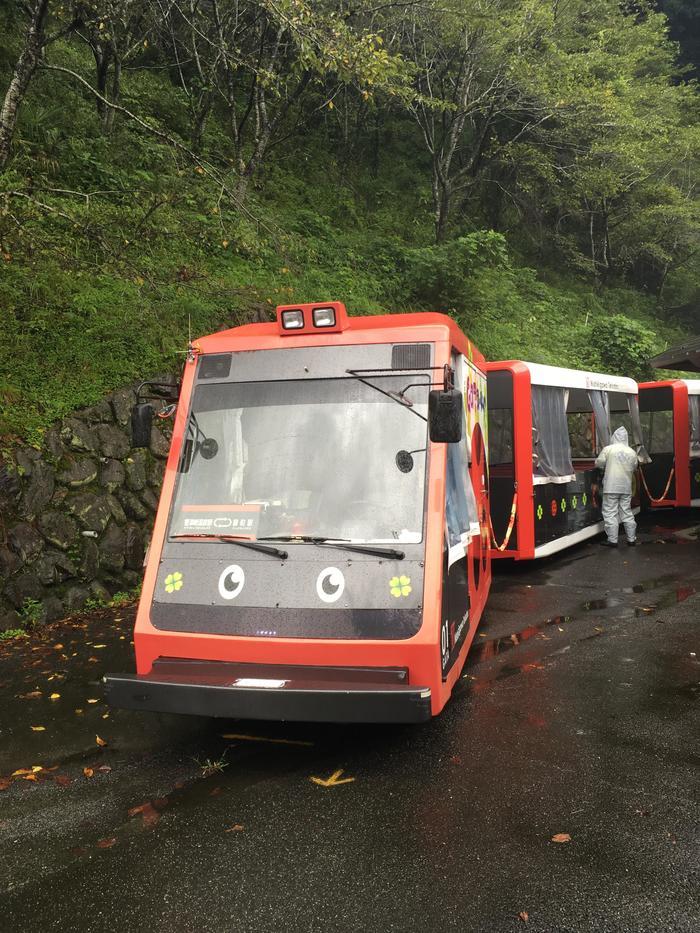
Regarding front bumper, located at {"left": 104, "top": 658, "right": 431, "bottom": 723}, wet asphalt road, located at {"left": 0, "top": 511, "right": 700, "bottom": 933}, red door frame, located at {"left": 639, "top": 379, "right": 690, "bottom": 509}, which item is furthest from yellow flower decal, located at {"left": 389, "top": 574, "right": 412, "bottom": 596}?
red door frame, located at {"left": 639, "top": 379, "right": 690, "bottom": 509}

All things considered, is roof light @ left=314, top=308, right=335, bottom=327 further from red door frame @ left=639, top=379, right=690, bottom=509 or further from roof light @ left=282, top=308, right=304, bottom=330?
red door frame @ left=639, top=379, right=690, bottom=509

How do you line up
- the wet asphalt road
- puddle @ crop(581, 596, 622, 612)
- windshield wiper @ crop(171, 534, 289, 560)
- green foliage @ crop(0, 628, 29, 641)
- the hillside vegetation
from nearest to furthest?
the wet asphalt road, windshield wiper @ crop(171, 534, 289, 560), green foliage @ crop(0, 628, 29, 641), puddle @ crop(581, 596, 622, 612), the hillside vegetation

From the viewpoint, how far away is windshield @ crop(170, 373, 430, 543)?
15.9 ft

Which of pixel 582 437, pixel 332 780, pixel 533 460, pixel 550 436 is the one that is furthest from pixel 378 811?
pixel 582 437

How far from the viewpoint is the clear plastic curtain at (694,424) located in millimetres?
15227

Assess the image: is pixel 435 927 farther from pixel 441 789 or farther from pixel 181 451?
pixel 181 451

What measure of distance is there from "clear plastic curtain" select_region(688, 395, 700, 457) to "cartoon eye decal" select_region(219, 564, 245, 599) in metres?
12.9

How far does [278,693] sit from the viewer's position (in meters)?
4.14

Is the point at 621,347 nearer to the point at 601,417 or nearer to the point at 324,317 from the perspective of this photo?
the point at 601,417

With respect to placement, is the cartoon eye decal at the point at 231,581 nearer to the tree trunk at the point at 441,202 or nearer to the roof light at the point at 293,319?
the roof light at the point at 293,319

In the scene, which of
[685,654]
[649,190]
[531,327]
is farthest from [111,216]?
[649,190]

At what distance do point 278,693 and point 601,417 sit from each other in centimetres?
1018

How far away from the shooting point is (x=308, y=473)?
5000 millimetres

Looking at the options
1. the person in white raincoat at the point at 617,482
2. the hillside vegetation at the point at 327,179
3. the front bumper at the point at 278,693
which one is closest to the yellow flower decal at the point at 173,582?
the front bumper at the point at 278,693
